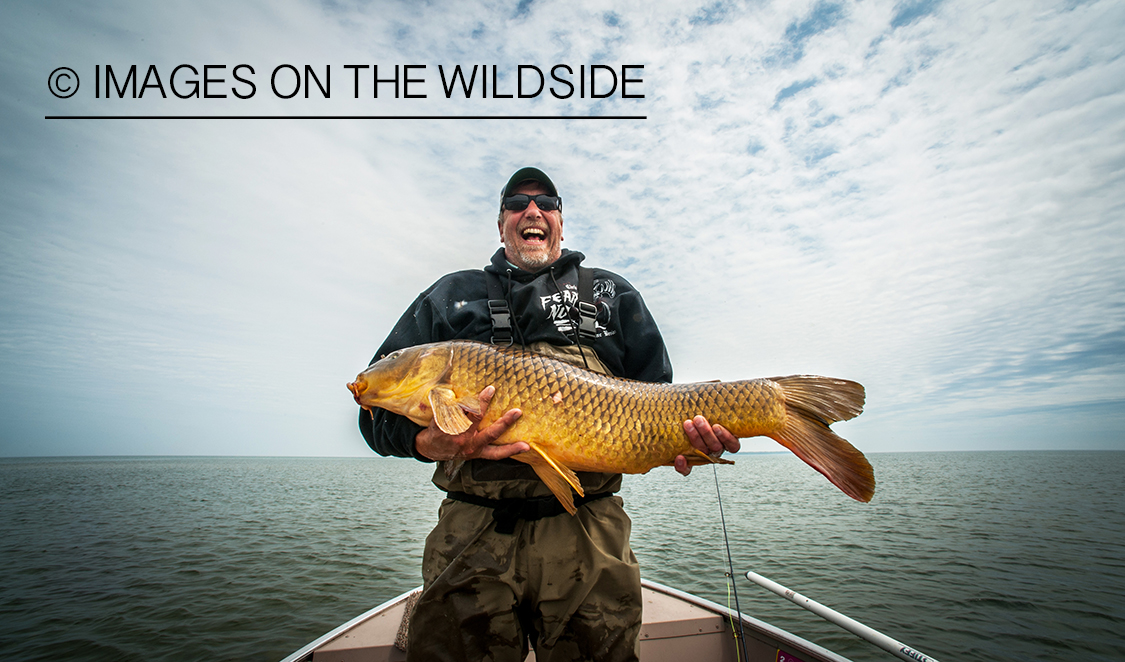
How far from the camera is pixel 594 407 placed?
85.7 inches

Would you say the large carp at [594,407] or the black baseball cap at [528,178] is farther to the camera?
the black baseball cap at [528,178]


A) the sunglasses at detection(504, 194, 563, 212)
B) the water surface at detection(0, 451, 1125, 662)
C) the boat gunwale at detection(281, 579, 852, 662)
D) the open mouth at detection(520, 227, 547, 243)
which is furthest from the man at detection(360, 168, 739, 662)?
the water surface at detection(0, 451, 1125, 662)

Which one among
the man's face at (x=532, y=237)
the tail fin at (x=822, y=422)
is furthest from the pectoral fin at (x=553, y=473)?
the man's face at (x=532, y=237)

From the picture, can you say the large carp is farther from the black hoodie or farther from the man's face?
the man's face

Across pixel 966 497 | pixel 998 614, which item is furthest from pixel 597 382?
pixel 966 497

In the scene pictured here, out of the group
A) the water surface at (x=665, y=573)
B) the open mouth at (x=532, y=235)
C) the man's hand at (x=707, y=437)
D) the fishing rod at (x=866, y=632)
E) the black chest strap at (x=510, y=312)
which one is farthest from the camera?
the water surface at (x=665, y=573)

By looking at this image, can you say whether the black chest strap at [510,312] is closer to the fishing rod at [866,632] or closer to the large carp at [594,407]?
the large carp at [594,407]

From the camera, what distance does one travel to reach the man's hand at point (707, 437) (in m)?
2.17

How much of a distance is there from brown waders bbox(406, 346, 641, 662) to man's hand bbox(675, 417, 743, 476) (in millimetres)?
595

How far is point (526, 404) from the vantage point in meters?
2.16

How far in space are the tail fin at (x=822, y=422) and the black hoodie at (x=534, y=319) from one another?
72 centimetres

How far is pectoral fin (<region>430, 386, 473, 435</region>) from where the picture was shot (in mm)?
2051

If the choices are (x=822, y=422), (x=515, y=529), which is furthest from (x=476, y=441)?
(x=822, y=422)

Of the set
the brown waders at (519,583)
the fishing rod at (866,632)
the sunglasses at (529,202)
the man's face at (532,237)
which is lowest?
the fishing rod at (866,632)
